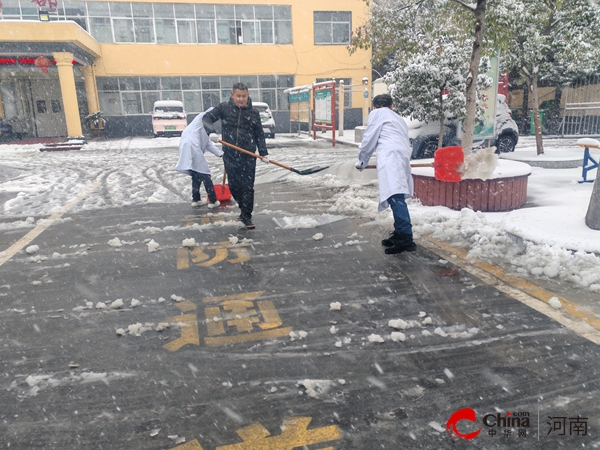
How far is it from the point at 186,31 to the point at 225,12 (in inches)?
97.4

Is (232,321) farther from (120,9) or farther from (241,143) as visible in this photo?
(120,9)

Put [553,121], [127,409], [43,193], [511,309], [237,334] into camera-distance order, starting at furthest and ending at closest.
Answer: [553,121], [43,193], [511,309], [237,334], [127,409]

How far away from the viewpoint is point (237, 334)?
309cm

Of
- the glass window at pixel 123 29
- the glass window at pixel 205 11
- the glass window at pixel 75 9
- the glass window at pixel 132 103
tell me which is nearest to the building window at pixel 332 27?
the glass window at pixel 205 11

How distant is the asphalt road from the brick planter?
1.86 meters

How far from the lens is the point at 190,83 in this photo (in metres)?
27.3

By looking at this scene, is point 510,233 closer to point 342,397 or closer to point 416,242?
point 416,242

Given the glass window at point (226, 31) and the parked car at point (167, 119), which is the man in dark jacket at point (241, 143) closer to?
the parked car at point (167, 119)

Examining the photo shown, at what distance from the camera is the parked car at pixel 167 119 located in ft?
77.3

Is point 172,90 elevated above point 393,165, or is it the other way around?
point 172,90

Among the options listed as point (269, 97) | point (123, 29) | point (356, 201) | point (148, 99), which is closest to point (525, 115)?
point (269, 97)

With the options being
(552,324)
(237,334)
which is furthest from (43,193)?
(552,324)

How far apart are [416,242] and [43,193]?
713 cm

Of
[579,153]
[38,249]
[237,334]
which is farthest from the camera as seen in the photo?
[579,153]
